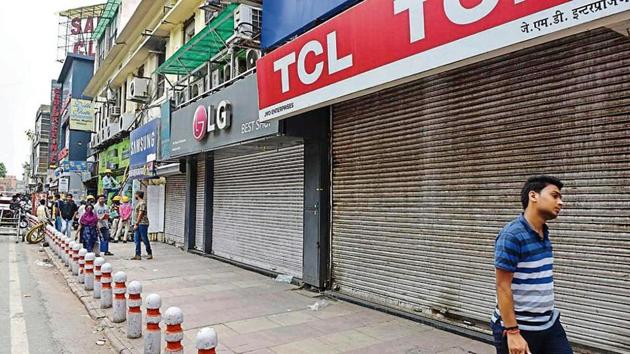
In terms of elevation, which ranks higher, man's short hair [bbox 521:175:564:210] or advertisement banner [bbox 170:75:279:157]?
advertisement banner [bbox 170:75:279:157]

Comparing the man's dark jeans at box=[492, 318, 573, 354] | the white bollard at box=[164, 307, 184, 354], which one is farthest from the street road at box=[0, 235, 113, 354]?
the man's dark jeans at box=[492, 318, 573, 354]

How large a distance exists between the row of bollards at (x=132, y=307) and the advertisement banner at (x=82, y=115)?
26812 millimetres

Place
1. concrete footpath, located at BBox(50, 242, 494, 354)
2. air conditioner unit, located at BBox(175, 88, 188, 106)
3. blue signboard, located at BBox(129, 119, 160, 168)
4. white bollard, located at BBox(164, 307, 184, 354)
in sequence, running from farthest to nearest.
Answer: blue signboard, located at BBox(129, 119, 160, 168) → air conditioner unit, located at BBox(175, 88, 188, 106) → concrete footpath, located at BBox(50, 242, 494, 354) → white bollard, located at BBox(164, 307, 184, 354)

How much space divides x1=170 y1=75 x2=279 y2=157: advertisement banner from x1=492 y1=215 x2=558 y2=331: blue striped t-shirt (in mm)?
5801

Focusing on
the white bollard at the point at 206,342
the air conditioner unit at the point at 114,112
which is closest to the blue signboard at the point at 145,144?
the air conditioner unit at the point at 114,112

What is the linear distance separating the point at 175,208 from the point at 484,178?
13081 mm

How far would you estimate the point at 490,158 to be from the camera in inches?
228

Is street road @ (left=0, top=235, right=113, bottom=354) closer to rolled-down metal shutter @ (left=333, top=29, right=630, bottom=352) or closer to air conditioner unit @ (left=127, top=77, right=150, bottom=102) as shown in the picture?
rolled-down metal shutter @ (left=333, top=29, right=630, bottom=352)

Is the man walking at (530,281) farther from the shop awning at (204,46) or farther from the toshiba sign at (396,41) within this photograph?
the shop awning at (204,46)

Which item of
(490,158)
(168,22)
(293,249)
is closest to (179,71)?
(168,22)

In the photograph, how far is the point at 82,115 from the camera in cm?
3519

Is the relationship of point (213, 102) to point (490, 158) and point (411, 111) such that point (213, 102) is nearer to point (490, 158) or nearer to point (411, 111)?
point (411, 111)

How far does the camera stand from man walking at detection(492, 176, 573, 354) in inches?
114

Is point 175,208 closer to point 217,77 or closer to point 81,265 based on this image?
point 217,77
